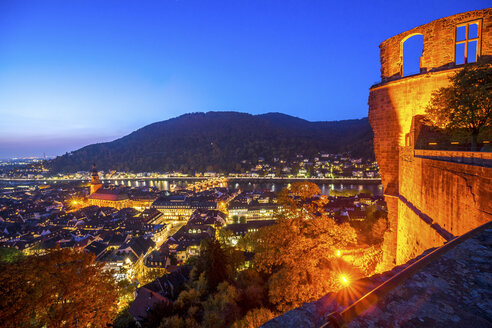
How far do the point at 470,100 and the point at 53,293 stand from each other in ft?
31.6

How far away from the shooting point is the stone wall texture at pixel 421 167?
10.5 feet

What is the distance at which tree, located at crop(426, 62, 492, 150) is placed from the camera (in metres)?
4.64

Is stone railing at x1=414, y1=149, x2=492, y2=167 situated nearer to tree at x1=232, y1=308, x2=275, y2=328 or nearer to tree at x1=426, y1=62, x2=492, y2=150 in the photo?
tree at x1=426, y1=62, x2=492, y2=150

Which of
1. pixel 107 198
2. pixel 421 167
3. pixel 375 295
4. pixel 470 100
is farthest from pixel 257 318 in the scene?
pixel 107 198

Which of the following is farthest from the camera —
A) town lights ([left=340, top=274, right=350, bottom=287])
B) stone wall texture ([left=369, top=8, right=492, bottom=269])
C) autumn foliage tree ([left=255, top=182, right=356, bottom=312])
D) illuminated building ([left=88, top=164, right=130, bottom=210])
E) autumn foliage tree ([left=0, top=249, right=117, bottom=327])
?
illuminated building ([left=88, top=164, right=130, bottom=210])

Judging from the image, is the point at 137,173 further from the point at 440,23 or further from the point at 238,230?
the point at 440,23

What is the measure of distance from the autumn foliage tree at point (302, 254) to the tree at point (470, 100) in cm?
319

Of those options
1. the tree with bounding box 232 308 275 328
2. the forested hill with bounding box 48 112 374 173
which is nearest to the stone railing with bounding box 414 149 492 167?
the tree with bounding box 232 308 275 328

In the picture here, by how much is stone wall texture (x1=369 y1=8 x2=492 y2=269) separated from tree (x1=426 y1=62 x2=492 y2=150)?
67 centimetres

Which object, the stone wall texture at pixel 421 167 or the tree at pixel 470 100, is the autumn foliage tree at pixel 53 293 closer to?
the stone wall texture at pixel 421 167

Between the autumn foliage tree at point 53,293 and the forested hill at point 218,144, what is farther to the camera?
the forested hill at point 218,144

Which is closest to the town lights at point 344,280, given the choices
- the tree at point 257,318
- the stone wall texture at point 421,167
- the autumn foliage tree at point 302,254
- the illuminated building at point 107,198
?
the autumn foliage tree at point 302,254

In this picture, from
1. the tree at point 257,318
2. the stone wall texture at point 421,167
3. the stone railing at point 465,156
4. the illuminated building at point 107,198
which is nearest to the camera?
the stone railing at point 465,156

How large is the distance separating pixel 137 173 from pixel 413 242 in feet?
373
